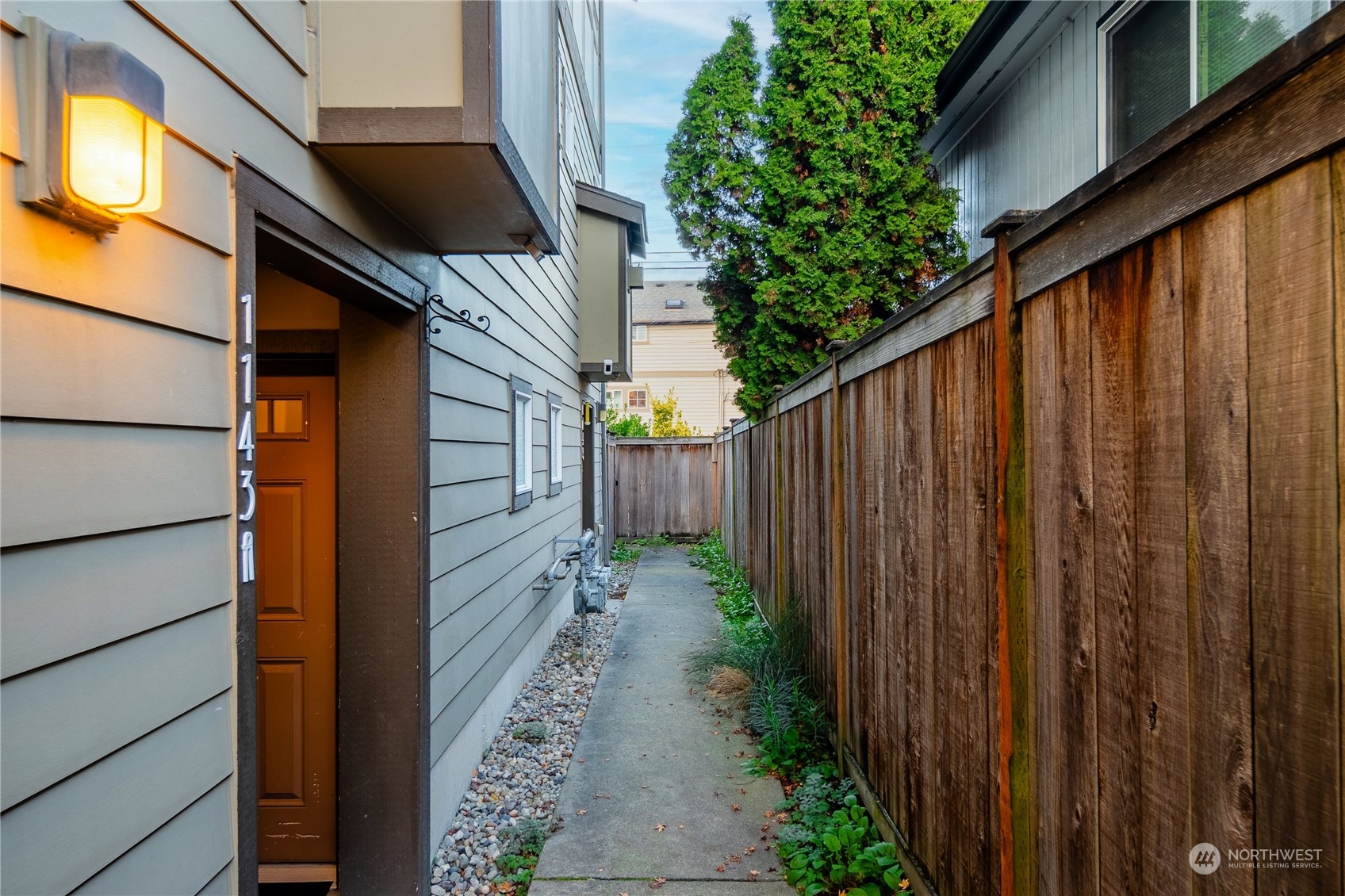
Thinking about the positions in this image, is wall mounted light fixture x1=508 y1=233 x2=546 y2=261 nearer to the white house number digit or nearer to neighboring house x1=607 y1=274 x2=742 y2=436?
the white house number digit

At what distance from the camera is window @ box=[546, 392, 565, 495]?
6.59m

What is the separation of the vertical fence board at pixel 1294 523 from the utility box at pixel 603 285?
25.4 feet

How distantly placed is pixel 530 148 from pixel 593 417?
24.3 feet

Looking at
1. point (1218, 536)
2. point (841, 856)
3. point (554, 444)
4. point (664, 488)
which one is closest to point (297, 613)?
point (841, 856)

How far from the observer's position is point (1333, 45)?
2.95 ft

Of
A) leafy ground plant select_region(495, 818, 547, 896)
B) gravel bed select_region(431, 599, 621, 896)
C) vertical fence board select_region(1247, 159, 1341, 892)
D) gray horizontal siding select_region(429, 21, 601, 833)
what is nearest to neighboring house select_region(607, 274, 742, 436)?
gray horizontal siding select_region(429, 21, 601, 833)

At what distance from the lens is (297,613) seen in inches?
125

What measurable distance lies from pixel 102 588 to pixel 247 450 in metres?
0.53

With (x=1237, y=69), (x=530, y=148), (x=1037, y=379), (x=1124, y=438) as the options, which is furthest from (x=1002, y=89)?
(x=1124, y=438)

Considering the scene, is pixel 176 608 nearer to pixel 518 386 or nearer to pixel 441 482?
pixel 441 482

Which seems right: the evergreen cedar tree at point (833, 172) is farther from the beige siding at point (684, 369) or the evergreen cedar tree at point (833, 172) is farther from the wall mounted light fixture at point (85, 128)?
the beige siding at point (684, 369)

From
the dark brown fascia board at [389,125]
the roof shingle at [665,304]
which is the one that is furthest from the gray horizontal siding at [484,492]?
the roof shingle at [665,304]

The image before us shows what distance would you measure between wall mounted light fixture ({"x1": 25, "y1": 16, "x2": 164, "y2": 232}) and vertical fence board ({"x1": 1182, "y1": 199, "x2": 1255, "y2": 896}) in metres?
1.79

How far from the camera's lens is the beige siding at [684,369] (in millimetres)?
26891
